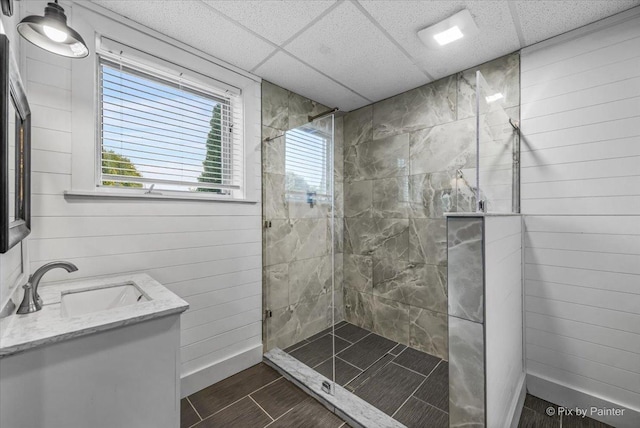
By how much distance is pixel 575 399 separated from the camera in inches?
71.1

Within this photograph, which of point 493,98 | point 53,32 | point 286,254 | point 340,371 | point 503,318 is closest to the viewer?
point 53,32

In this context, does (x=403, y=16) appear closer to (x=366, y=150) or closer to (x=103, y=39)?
(x=366, y=150)

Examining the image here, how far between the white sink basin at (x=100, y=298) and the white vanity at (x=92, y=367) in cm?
11

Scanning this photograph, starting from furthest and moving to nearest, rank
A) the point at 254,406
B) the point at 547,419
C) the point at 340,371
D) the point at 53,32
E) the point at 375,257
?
1. the point at 375,257
2. the point at 340,371
3. the point at 254,406
4. the point at 547,419
5. the point at 53,32

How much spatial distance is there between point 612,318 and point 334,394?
6.12 ft

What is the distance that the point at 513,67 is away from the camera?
2.08 meters

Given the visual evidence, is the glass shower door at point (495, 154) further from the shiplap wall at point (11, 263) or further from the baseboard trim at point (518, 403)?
the shiplap wall at point (11, 263)

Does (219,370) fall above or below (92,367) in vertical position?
below

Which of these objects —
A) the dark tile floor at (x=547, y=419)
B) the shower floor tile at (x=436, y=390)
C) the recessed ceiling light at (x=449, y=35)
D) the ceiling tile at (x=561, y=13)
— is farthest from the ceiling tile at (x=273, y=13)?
the dark tile floor at (x=547, y=419)

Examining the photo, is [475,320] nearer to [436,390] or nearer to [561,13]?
[436,390]

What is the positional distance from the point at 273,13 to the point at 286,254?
1.84 m

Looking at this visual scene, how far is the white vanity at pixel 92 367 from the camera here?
88 centimetres

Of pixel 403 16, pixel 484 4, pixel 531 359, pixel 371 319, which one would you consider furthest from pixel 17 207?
pixel 531 359

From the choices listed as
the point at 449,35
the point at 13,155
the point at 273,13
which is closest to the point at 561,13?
the point at 449,35
